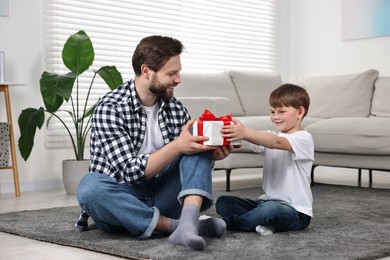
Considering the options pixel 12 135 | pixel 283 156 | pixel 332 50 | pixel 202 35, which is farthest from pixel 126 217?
pixel 332 50

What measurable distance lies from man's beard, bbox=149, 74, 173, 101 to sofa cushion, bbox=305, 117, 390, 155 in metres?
2.11

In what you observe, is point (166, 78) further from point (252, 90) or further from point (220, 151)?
point (252, 90)

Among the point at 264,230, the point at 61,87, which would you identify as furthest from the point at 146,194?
the point at 61,87

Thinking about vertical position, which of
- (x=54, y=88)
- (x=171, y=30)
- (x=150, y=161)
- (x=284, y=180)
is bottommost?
(x=284, y=180)

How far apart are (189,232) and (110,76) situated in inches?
93.4

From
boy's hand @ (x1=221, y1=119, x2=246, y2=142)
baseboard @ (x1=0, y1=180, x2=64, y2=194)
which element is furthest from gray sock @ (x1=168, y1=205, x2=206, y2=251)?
baseboard @ (x1=0, y1=180, x2=64, y2=194)

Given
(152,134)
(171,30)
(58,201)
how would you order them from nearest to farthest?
(152,134), (58,201), (171,30)

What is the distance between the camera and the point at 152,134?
7.92 feet

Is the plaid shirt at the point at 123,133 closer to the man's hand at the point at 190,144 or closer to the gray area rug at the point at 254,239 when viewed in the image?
the man's hand at the point at 190,144

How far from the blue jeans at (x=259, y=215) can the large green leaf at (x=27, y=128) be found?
1.91 m

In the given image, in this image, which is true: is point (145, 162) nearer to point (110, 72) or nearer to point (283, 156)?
point (283, 156)

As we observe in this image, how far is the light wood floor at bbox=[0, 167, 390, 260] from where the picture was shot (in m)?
2.16

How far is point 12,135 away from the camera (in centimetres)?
417

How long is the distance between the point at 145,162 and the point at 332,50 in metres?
4.23
